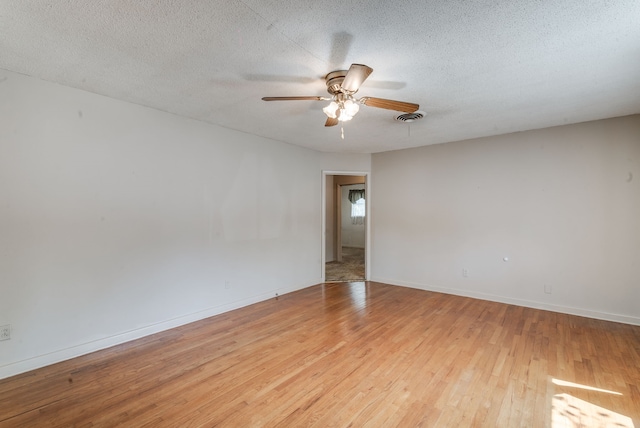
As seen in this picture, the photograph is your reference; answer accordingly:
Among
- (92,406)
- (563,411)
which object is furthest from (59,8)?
(563,411)

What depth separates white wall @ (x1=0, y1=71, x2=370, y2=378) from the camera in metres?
2.38

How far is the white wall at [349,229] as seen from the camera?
9750 millimetres

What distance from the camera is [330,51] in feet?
6.65

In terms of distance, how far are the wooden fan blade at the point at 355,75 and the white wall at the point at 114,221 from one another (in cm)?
228

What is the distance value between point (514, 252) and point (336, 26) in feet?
12.9

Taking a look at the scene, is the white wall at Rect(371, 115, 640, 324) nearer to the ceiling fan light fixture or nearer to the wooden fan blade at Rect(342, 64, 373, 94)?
the ceiling fan light fixture

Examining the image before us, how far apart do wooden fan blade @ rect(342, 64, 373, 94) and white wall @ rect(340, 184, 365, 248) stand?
7.81 m

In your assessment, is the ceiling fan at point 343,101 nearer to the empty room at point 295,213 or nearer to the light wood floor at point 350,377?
the empty room at point 295,213

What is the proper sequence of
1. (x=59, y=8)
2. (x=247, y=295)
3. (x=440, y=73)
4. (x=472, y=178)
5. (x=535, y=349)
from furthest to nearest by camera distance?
(x=472, y=178)
(x=247, y=295)
(x=535, y=349)
(x=440, y=73)
(x=59, y=8)

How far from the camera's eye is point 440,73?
2363mm

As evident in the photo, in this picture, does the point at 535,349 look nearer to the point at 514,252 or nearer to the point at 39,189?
the point at 514,252

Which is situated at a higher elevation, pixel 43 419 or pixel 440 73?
pixel 440 73

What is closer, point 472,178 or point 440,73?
point 440,73

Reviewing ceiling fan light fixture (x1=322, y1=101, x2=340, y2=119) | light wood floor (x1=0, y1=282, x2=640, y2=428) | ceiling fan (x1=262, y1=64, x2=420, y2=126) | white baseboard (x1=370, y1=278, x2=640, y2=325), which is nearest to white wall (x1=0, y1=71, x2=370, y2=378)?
light wood floor (x1=0, y1=282, x2=640, y2=428)
